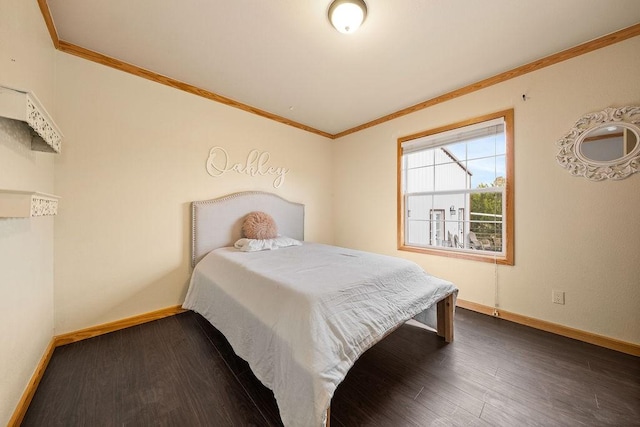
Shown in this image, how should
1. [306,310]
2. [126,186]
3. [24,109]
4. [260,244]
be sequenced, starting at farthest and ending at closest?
[260,244], [126,186], [306,310], [24,109]

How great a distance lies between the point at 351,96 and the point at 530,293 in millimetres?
2808

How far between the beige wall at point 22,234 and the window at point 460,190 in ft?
11.0

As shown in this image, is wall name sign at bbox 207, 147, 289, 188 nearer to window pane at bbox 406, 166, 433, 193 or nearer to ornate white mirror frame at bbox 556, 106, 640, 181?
window pane at bbox 406, 166, 433, 193

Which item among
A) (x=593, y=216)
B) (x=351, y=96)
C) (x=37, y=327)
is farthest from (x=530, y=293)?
(x=37, y=327)

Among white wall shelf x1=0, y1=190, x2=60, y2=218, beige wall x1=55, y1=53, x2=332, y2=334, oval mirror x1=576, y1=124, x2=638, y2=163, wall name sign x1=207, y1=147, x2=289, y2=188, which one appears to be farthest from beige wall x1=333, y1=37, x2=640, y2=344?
white wall shelf x1=0, y1=190, x2=60, y2=218

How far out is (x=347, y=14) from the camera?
1.54 meters

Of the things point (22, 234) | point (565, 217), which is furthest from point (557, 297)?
point (22, 234)

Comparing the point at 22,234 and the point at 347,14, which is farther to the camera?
the point at 347,14

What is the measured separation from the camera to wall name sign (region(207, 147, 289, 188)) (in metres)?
2.74

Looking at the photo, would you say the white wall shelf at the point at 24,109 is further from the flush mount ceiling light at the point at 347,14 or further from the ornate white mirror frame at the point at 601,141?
the ornate white mirror frame at the point at 601,141

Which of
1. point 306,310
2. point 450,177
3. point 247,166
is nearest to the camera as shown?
point 306,310

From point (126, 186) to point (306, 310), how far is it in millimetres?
2147

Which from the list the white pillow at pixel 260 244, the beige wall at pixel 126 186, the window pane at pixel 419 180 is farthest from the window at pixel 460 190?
the beige wall at pixel 126 186

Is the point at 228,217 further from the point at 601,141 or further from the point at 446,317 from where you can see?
the point at 601,141
